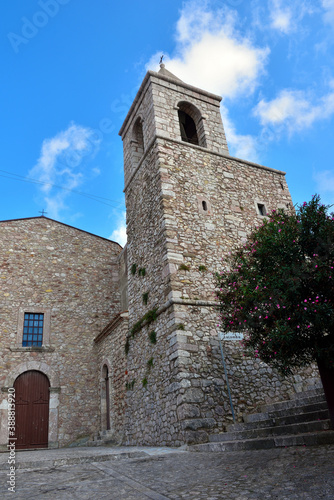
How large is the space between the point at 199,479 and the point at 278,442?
1.75 m

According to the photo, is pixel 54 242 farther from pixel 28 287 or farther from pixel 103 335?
pixel 103 335

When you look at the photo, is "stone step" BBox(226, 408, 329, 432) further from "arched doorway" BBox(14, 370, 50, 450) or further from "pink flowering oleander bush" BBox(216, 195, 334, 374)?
"arched doorway" BBox(14, 370, 50, 450)

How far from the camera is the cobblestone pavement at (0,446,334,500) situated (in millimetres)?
2973

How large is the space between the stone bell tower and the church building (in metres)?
0.03

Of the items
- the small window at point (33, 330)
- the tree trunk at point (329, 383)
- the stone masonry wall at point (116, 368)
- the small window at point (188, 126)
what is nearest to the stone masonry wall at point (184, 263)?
the stone masonry wall at point (116, 368)

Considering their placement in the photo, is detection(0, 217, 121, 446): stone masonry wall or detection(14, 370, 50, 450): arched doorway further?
detection(0, 217, 121, 446): stone masonry wall

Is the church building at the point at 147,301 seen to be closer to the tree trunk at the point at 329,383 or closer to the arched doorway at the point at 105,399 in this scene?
the arched doorway at the point at 105,399

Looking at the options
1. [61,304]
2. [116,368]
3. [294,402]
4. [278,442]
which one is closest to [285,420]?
[294,402]

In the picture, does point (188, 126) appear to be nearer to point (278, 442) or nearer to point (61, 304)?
point (61, 304)

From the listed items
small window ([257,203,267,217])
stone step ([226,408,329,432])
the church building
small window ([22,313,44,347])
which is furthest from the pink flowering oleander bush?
small window ([22,313,44,347])

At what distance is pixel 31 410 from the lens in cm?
1184

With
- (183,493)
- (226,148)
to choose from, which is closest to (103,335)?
(226,148)

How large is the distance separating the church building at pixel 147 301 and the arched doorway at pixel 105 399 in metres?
0.05

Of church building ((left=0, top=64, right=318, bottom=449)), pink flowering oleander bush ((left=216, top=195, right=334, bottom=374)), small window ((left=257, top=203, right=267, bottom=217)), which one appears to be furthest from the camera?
small window ((left=257, top=203, right=267, bottom=217))
